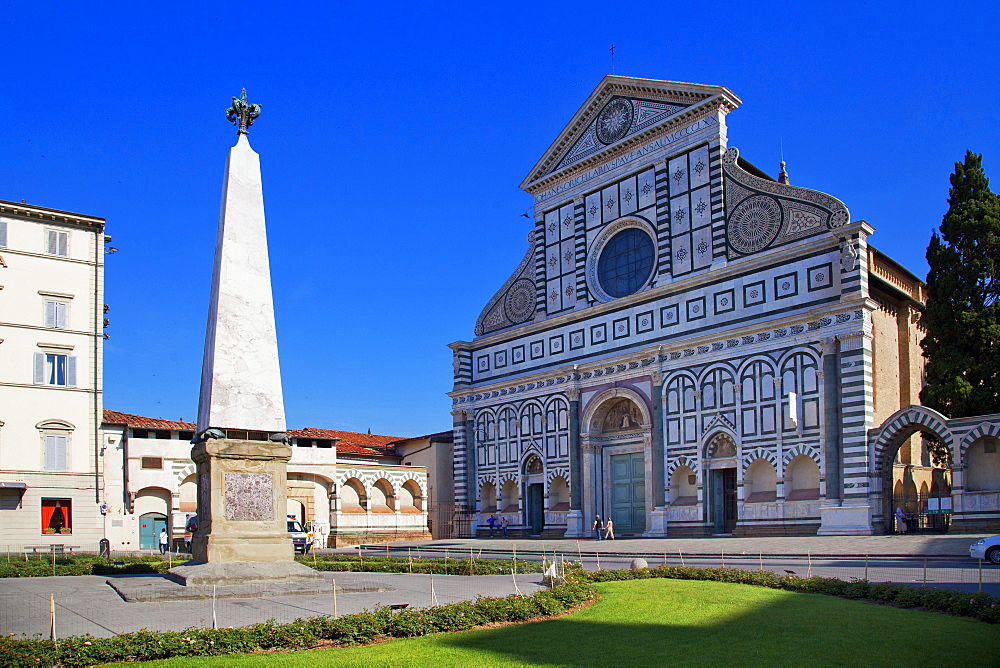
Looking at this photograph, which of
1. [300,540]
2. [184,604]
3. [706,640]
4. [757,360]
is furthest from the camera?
[300,540]

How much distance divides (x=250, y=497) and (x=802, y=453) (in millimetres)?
22535

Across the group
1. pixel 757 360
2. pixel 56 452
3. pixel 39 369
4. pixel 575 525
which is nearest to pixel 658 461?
pixel 575 525

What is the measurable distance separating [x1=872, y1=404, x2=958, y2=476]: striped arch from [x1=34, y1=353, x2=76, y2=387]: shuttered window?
3336 centimetres

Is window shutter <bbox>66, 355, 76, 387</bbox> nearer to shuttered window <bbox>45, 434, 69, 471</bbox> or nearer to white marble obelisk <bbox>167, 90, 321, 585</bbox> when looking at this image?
shuttered window <bbox>45, 434, 69, 471</bbox>

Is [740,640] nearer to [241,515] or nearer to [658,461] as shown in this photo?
[241,515]

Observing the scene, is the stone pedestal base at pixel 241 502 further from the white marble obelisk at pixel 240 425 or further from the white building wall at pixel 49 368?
the white building wall at pixel 49 368

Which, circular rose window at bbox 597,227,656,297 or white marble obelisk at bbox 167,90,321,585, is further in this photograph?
circular rose window at bbox 597,227,656,297

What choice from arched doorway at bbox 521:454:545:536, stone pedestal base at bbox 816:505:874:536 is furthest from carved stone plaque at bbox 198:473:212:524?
arched doorway at bbox 521:454:545:536

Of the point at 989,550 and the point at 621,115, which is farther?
the point at 621,115

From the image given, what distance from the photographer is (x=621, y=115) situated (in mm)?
42594

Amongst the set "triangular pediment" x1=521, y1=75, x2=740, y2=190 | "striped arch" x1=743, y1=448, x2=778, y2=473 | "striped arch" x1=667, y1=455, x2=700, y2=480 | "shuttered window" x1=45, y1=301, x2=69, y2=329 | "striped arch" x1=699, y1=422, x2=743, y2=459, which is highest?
"triangular pediment" x1=521, y1=75, x2=740, y2=190

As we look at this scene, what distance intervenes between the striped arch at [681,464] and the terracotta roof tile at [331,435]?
1879cm

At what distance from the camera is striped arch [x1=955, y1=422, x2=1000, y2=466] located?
28.5 meters

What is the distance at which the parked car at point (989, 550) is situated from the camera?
70.0 feet
